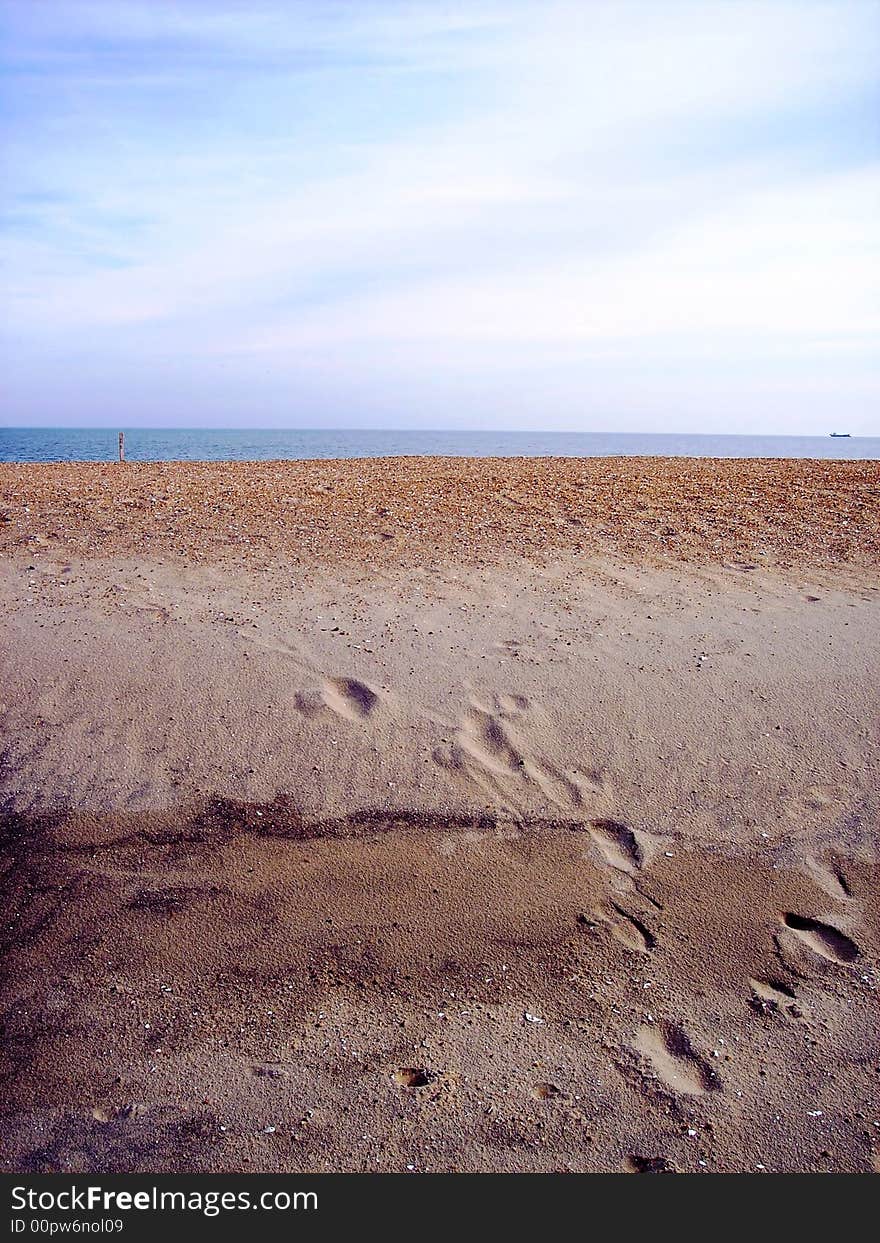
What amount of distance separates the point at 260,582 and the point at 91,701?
2.55m

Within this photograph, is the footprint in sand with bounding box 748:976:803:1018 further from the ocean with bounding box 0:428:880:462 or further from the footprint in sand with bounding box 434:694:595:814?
the ocean with bounding box 0:428:880:462

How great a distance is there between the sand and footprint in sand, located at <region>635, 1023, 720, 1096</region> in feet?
0.07

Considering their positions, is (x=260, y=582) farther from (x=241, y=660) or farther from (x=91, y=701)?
(x=91, y=701)

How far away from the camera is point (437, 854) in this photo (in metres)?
4.99

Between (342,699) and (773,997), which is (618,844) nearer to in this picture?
(773,997)

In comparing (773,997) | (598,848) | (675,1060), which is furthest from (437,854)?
(773,997)

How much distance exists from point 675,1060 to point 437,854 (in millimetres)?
1800

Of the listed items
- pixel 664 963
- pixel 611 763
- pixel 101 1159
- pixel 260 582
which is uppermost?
pixel 260 582

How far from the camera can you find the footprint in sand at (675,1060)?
3.50 m

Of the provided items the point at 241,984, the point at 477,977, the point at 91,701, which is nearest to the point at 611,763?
the point at 477,977

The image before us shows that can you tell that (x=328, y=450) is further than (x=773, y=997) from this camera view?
Yes

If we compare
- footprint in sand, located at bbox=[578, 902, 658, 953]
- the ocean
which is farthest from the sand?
the ocean

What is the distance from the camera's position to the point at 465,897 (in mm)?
4648

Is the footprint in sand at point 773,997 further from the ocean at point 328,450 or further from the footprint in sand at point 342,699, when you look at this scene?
the ocean at point 328,450
